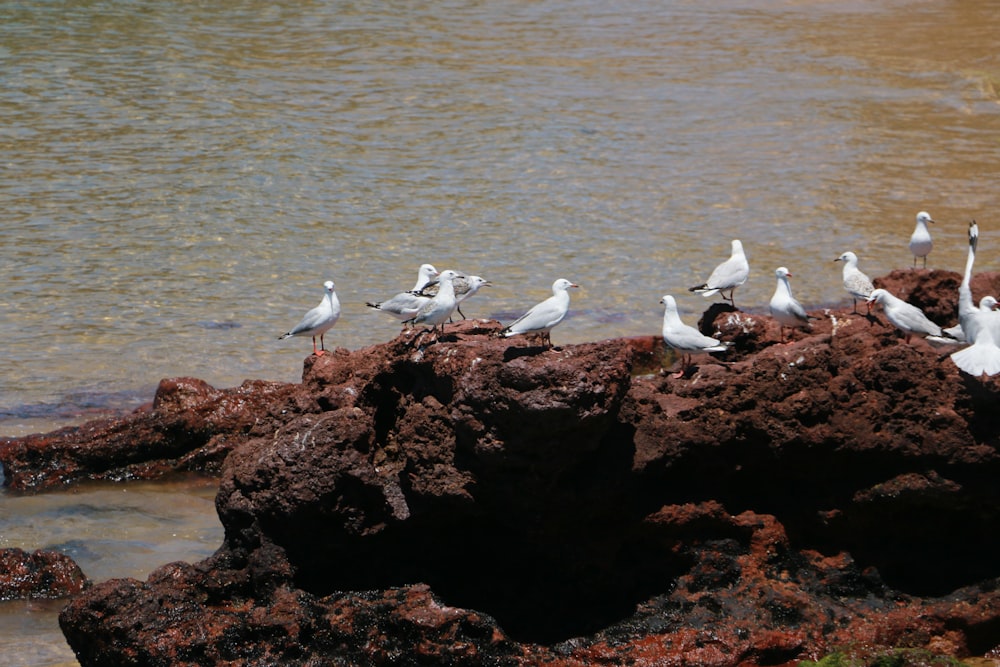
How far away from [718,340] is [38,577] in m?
4.06

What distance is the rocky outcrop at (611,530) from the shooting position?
6184 millimetres

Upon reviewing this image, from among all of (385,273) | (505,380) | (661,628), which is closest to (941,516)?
(661,628)

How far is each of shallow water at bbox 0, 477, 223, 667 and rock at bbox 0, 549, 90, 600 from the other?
62 millimetres

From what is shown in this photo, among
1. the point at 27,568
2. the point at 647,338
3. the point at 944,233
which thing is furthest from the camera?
the point at 944,233

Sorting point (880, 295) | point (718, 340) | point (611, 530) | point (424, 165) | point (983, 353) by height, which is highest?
point (983, 353)

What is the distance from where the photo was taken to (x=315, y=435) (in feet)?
21.4

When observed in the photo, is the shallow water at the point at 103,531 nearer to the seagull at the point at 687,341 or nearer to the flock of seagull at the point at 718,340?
the flock of seagull at the point at 718,340

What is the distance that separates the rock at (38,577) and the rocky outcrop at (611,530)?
41.1 inches

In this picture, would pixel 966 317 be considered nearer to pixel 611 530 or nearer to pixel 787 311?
pixel 787 311

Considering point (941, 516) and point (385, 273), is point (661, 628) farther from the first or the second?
point (385, 273)

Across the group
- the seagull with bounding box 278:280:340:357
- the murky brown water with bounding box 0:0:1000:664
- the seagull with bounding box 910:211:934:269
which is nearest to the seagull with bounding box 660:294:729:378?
the seagull with bounding box 278:280:340:357

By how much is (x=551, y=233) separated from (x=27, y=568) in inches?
326

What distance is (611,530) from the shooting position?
253 inches

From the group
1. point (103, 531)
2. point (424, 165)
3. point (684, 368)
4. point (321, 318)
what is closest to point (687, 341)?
point (684, 368)
